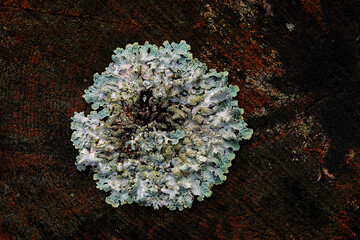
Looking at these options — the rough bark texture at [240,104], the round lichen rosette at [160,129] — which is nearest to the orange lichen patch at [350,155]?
the rough bark texture at [240,104]

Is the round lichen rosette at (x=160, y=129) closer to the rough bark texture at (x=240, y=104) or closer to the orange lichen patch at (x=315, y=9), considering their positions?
the rough bark texture at (x=240, y=104)

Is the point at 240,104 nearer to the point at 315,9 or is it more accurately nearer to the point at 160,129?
the point at 160,129

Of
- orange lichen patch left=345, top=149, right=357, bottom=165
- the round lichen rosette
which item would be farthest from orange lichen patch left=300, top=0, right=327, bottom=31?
orange lichen patch left=345, top=149, right=357, bottom=165

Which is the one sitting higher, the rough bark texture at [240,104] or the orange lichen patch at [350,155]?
the orange lichen patch at [350,155]

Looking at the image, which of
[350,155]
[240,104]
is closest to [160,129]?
[240,104]

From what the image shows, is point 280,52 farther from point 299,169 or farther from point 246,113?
point 299,169

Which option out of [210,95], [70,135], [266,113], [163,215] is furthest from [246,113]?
[70,135]
